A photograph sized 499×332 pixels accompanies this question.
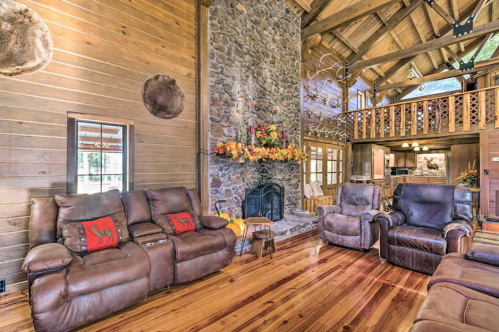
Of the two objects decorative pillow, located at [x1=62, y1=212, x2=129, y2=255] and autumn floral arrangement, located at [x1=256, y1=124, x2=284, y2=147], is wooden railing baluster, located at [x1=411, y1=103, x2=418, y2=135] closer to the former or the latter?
autumn floral arrangement, located at [x1=256, y1=124, x2=284, y2=147]

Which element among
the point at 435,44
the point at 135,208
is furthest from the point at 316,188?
the point at 435,44

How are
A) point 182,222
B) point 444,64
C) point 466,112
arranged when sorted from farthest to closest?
point 444,64 < point 466,112 < point 182,222

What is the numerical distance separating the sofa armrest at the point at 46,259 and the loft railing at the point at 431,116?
7911 millimetres

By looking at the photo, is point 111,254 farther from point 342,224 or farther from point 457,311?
point 342,224

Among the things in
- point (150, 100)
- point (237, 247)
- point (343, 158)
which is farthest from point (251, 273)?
point (343, 158)

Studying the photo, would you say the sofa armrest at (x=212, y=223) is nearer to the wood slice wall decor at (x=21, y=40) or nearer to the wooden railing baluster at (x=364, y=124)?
the wood slice wall decor at (x=21, y=40)

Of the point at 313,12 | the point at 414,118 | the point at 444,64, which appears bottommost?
the point at 414,118

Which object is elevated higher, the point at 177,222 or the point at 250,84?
the point at 250,84

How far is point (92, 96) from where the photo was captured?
2992 mm

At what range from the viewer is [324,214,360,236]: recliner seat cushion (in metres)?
3.78

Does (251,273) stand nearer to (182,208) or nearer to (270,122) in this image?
(182,208)

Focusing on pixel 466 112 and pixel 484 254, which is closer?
pixel 484 254

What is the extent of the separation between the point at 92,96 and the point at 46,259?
195cm

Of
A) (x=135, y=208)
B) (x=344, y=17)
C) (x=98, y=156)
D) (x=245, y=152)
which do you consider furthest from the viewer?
(x=344, y=17)
